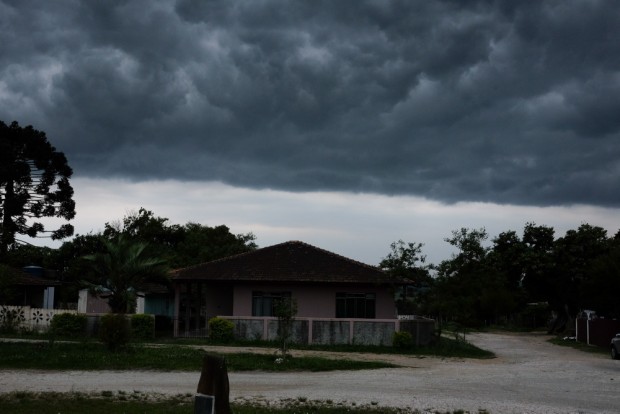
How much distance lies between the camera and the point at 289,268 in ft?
119

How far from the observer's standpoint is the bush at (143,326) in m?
32.6

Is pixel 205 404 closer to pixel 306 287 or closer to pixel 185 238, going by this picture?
pixel 306 287

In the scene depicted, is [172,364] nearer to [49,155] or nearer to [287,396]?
[287,396]

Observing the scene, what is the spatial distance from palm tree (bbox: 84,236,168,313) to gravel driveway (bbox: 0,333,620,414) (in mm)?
13653

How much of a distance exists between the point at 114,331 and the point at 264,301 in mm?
13251

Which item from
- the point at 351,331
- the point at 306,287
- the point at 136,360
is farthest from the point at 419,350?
the point at 136,360

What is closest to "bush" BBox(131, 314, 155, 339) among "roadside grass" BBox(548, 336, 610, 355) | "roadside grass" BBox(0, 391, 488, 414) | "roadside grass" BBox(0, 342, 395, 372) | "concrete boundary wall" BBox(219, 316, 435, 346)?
"concrete boundary wall" BBox(219, 316, 435, 346)

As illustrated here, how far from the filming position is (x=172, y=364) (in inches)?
812

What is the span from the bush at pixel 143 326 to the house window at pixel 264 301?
5.43 meters

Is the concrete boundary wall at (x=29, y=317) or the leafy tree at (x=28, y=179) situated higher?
the leafy tree at (x=28, y=179)

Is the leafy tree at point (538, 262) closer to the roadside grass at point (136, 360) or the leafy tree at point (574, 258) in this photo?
the leafy tree at point (574, 258)

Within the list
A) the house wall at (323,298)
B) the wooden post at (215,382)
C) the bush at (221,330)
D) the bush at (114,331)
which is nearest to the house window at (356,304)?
the house wall at (323,298)

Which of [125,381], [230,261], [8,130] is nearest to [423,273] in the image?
[230,261]

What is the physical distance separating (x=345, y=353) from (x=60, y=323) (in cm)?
1353
